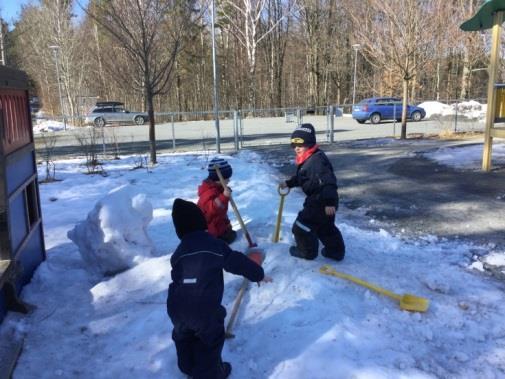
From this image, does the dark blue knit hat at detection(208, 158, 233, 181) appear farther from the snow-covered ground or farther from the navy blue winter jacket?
the navy blue winter jacket

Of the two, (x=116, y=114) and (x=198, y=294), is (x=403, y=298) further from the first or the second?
(x=116, y=114)

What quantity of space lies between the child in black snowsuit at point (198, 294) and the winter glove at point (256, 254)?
1.07m

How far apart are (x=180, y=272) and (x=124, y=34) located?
9.26 meters

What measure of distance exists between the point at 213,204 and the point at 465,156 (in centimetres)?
807

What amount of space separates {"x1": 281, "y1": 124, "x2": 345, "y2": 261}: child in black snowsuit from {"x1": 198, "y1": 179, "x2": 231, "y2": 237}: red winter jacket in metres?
0.82

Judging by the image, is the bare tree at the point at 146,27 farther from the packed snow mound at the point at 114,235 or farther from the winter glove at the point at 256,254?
the winter glove at the point at 256,254

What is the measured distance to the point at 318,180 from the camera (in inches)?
162

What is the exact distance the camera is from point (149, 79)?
1070cm

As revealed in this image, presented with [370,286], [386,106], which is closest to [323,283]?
[370,286]

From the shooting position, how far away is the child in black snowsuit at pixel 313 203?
163 inches

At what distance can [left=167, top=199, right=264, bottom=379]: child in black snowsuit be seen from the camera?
8.62 ft

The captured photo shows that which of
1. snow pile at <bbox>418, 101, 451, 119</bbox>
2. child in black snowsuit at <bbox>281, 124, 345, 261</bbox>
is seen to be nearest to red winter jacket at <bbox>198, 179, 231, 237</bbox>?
child in black snowsuit at <bbox>281, 124, 345, 261</bbox>

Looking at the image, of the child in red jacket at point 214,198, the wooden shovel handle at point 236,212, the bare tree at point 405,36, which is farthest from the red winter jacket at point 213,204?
the bare tree at point 405,36

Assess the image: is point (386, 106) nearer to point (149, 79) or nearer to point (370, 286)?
point (149, 79)
